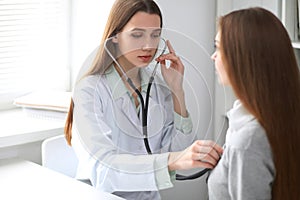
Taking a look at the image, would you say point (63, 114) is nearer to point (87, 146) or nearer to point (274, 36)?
point (87, 146)

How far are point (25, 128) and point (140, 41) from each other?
859mm

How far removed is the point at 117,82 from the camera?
2006 mm

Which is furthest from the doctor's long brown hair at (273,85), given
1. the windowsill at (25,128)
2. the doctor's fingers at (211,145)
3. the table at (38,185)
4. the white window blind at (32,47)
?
the white window blind at (32,47)

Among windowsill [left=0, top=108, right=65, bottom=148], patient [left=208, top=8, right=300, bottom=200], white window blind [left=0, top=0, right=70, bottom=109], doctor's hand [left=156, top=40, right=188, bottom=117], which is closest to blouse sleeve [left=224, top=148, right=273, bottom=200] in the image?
patient [left=208, top=8, right=300, bottom=200]

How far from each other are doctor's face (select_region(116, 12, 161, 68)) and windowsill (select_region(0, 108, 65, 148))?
726mm

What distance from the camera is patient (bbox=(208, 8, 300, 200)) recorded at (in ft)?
5.01

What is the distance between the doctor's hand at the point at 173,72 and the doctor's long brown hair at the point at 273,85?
42 cm

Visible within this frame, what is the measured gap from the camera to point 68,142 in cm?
229

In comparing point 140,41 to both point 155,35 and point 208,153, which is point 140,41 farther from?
point 208,153

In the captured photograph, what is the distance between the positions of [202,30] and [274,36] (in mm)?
1323

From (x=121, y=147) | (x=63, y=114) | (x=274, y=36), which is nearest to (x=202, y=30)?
(x=63, y=114)

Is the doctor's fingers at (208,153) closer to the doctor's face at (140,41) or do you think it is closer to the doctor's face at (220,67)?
the doctor's face at (220,67)

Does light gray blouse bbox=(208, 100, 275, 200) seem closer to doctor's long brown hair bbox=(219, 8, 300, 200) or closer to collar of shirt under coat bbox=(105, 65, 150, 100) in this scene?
doctor's long brown hair bbox=(219, 8, 300, 200)

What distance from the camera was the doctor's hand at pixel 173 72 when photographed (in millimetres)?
1980
